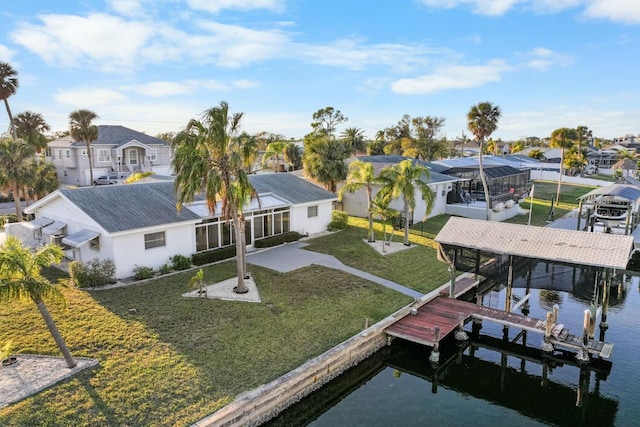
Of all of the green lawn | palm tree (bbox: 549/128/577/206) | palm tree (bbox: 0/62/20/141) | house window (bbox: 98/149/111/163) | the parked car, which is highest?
palm tree (bbox: 0/62/20/141)

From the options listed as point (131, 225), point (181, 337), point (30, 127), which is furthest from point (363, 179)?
point (30, 127)

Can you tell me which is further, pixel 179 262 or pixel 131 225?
pixel 179 262

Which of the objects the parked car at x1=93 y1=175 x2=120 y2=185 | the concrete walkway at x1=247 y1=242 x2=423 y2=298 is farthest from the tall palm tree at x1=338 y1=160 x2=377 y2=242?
the parked car at x1=93 y1=175 x2=120 y2=185

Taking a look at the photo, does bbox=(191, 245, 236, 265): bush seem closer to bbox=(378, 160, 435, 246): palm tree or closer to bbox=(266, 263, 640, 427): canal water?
bbox=(378, 160, 435, 246): palm tree

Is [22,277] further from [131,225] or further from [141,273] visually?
[131,225]

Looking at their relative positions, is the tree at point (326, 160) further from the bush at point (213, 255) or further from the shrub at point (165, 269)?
the shrub at point (165, 269)
